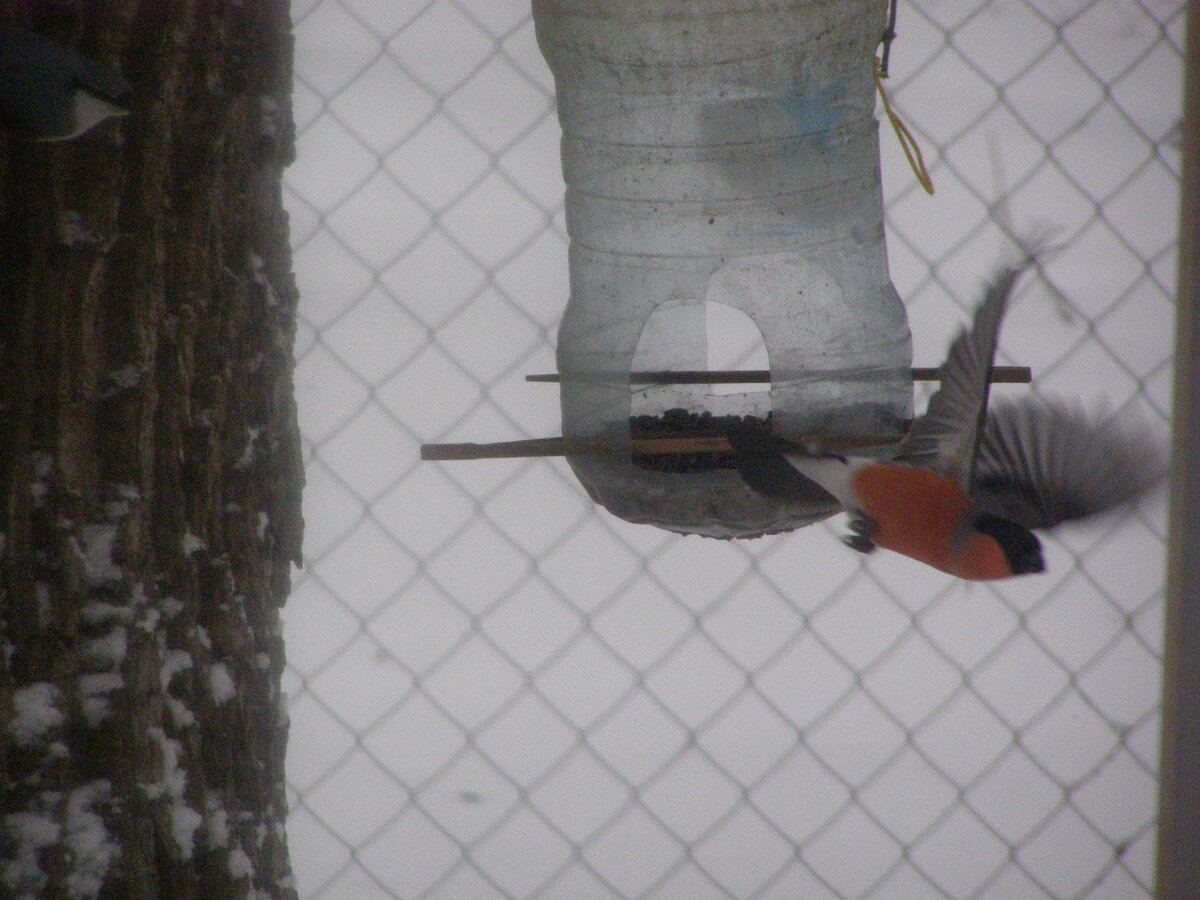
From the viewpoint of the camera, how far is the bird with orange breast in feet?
4.00

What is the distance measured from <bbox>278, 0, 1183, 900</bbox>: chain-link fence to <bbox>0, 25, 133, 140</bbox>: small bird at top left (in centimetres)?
80

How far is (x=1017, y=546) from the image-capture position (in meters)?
1.21

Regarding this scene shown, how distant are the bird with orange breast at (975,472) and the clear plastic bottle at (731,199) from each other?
3.9 inches

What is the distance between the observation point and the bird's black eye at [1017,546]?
1209 millimetres

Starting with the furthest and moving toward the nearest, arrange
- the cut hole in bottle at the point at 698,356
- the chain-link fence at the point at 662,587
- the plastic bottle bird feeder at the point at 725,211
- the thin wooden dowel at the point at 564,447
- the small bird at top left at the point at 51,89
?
the chain-link fence at the point at 662,587 < the cut hole in bottle at the point at 698,356 < the plastic bottle bird feeder at the point at 725,211 < the thin wooden dowel at the point at 564,447 < the small bird at top left at the point at 51,89

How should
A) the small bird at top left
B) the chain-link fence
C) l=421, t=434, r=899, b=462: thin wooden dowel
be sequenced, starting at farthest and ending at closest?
the chain-link fence
l=421, t=434, r=899, b=462: thin wooden dowel
the small bird at top left

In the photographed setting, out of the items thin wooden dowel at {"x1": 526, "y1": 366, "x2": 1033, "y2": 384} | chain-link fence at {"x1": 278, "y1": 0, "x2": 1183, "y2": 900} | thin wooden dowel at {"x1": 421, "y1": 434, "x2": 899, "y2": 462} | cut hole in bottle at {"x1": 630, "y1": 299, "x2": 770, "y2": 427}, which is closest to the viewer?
thin wooden dowel at {"x1": 421, "y1": 434, "x2": 899, "y2": 462}

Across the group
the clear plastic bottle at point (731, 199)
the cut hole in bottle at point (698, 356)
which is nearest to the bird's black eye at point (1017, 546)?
the clear plastic bottle at point (731, 199)

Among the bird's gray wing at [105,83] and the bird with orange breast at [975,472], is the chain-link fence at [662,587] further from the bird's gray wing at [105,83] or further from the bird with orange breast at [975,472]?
the bird's gray wing at [105,83]

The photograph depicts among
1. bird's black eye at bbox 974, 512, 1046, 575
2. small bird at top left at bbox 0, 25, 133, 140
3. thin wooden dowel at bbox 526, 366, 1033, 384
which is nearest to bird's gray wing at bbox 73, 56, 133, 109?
small bird at top left at bbox 0, 25, 133, 140

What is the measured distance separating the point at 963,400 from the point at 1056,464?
0.19 metres

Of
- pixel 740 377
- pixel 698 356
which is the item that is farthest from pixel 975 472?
pixel 698 356

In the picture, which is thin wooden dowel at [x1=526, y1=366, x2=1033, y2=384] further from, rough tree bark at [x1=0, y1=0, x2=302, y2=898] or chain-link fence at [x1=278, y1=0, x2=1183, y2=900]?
rough tree bark at [x1=0, y1=0, x2=302, y2=898]

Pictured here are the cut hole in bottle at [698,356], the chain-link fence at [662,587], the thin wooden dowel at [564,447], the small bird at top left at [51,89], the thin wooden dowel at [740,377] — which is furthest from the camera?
the chain-link fence at [662,587]
